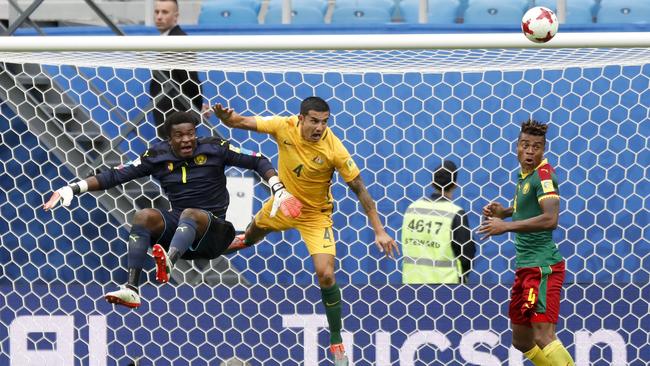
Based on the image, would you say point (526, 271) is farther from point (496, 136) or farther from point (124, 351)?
point (124, 351)

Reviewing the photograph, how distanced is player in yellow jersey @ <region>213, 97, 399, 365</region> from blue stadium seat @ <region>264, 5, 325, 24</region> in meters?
3.28

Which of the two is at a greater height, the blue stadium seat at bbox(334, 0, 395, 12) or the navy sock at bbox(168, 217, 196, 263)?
the blue stadium seat at bbox(334, 0, 395, 12)

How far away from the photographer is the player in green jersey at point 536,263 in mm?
6258

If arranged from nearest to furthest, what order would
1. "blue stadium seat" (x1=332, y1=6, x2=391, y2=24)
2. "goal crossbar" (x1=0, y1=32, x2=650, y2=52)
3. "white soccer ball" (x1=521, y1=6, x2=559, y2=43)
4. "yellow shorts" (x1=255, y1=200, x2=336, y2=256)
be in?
1. "white soccer ball" (x1=521, y1=6, x2=559, y2=43)
2. "goal crossbar" (x1=0, y1=32, x2=650, y2=52)
3. "yellow shorts" (x1=255, y1=200, x2=336, y2=256)
4. "blue stadium seat" (x1=332, y1=6, x2=391, y2=24)

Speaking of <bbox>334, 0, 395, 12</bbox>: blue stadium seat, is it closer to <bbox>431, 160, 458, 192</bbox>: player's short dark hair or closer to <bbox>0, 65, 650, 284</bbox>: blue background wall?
<bbox>0, 65, 650, 284</bbox>: blue background wall

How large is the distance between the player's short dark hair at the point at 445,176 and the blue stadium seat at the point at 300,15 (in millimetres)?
2869

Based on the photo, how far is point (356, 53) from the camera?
655 centimetres

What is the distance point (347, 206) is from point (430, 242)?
31.3 inches

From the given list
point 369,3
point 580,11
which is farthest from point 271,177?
A: point 580,11

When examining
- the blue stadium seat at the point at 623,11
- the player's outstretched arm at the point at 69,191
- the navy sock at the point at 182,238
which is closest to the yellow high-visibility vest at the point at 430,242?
the navy sock at the point at 182,238

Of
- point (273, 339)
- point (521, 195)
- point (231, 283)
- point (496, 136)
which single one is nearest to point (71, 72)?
point (231, 283)

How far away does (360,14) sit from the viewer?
10039mm

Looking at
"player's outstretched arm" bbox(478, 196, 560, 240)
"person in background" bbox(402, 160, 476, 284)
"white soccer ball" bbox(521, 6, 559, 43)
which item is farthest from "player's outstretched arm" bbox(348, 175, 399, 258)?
"white soccer ball" bbox(521, 6, 559, 43)

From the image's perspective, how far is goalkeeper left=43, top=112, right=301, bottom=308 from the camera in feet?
20.7
